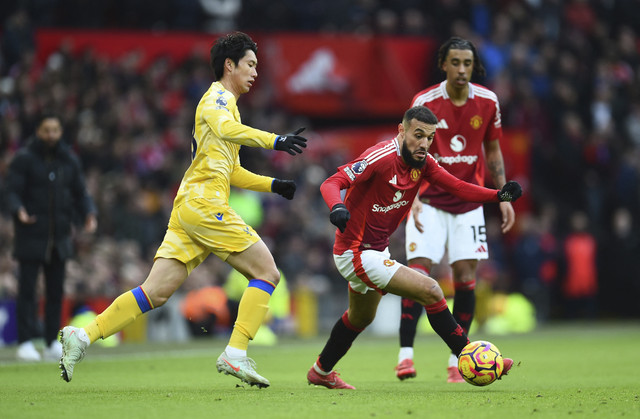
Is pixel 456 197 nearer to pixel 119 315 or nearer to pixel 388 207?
pixel 388 207

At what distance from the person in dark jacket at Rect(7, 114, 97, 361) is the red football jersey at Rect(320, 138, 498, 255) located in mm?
3784

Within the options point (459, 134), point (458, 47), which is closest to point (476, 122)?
point (459, 134)

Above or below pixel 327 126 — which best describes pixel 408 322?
below

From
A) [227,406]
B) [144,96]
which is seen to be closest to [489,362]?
[227,406]

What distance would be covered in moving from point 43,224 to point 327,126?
494 inches

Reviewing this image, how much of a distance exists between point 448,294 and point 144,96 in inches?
251

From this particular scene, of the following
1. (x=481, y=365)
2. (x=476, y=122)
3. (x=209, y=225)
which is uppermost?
(x=476, y=122)

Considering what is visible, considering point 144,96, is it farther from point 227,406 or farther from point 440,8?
point 227,406

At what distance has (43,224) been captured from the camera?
1049 cm

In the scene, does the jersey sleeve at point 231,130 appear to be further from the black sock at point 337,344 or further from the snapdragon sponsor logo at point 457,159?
the snapdragon sponsor logo at point 457,159

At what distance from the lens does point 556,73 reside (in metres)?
22.6

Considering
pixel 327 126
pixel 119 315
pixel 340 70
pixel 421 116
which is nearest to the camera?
pixel 119 315

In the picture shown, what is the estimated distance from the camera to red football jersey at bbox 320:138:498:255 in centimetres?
755

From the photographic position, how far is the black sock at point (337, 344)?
25.7 ft
